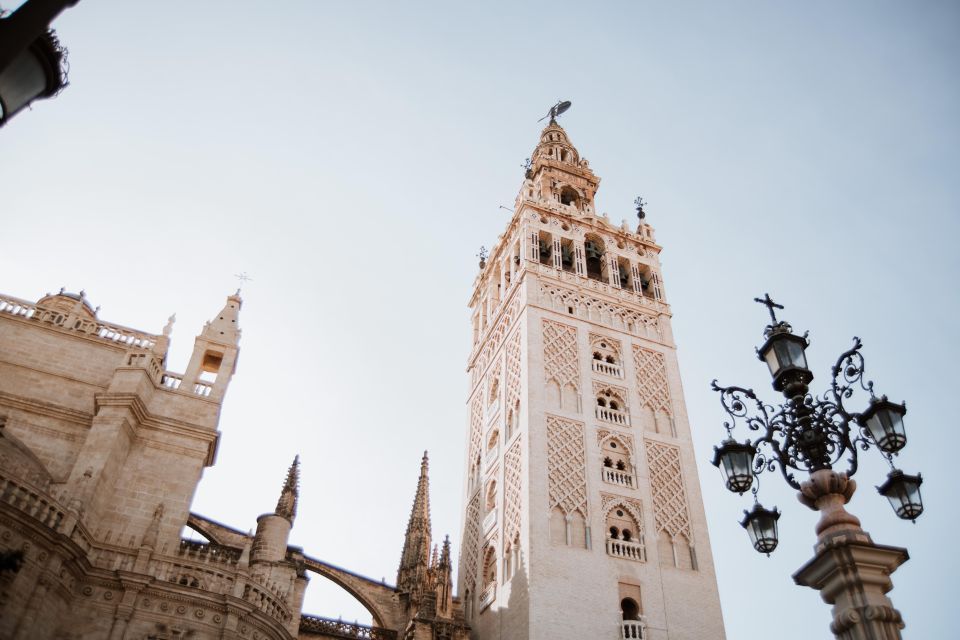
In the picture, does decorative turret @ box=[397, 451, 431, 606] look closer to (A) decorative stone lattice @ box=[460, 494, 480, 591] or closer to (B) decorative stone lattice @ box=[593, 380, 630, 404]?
(A) decorative stone lattice @ box=[460, 494, 480, 591]

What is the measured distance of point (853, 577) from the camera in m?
6.40

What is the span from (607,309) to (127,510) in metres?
16.7

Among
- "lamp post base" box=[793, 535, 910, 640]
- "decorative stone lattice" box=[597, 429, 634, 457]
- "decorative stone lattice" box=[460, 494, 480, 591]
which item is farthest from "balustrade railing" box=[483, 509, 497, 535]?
"lamp post base" box=[793, 535, 910, 640]

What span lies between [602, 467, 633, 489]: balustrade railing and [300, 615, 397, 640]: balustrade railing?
26.2 feet

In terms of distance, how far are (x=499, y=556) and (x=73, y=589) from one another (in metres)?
11.2

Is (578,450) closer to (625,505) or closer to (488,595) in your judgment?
(625,505)

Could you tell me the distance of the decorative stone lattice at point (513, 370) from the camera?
23.7 metres

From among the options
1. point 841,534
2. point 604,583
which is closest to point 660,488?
point 604,583

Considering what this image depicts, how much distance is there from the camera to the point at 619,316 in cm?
2630

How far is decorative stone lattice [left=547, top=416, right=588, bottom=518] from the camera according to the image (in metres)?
20.3

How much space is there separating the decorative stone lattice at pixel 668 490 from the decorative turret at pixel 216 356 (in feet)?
40.8

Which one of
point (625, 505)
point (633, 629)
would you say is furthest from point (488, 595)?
point (625, 505)

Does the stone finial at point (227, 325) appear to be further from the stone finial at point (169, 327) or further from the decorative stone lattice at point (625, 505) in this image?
Answer: the decorative stone lattice at point (625, 505)

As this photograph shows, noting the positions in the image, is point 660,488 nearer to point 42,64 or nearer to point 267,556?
point 267,556
